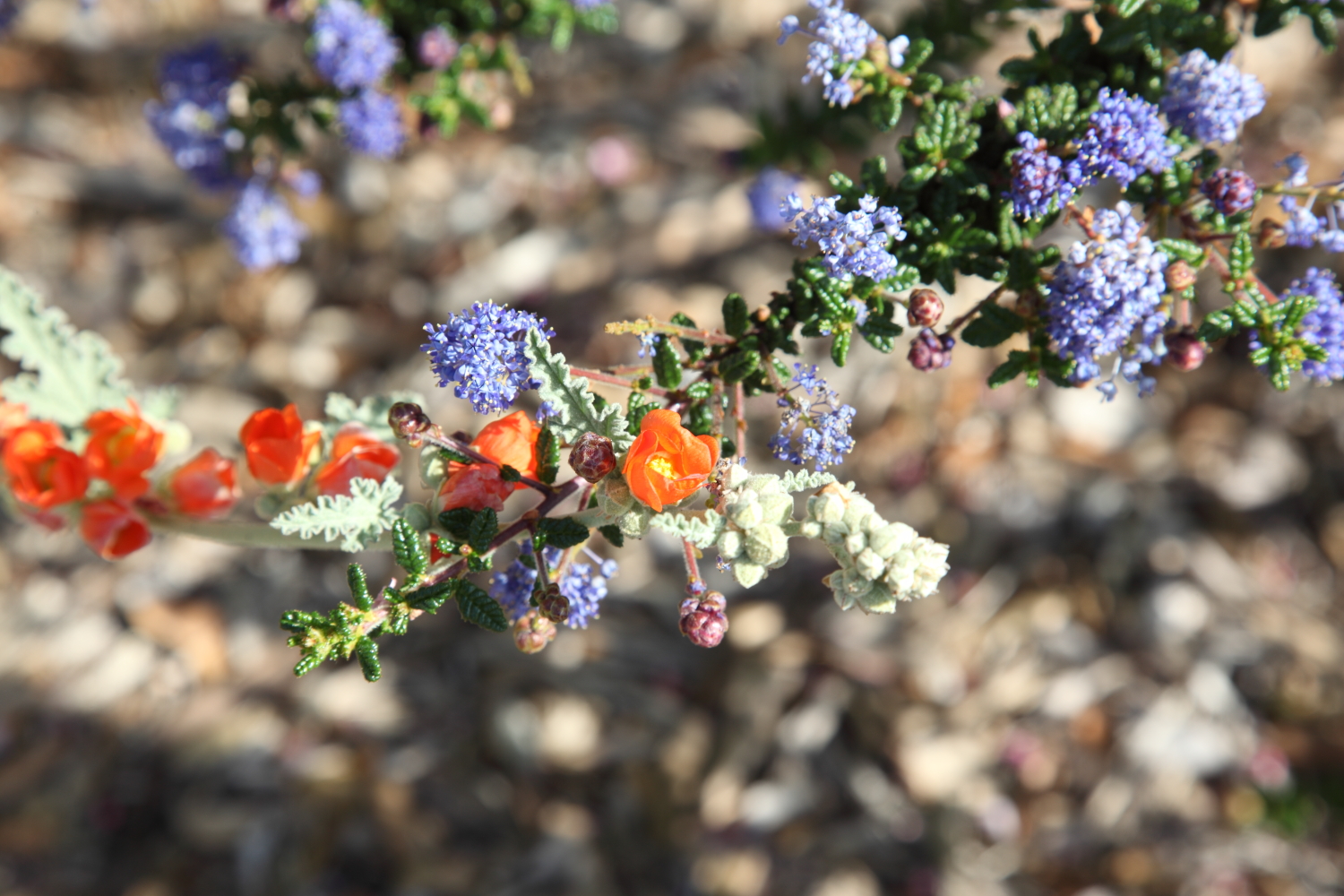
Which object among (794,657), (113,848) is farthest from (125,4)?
(794,657)

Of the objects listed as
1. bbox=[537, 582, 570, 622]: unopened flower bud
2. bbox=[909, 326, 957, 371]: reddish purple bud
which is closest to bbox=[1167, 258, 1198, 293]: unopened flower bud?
bbox=[909, 326, 957, 371]: reddish purple bud

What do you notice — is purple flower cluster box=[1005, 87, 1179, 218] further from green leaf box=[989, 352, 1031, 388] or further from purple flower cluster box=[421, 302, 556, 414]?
purple flower cluster box=[421, 302, 556, 414]

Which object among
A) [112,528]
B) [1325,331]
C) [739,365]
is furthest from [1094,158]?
[112,528]

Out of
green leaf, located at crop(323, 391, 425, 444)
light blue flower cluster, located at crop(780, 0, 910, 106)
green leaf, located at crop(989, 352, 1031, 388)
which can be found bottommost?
green leaf, located at crop(989, 352, 1031, 388)

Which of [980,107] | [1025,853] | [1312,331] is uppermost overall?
[980,107]

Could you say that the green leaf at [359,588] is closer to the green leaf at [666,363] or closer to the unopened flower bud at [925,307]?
the green leaf at [666,363]

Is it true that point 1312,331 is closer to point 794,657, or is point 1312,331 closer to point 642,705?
point 794,657
